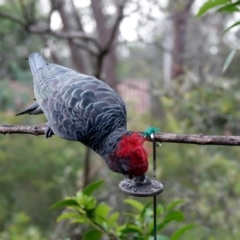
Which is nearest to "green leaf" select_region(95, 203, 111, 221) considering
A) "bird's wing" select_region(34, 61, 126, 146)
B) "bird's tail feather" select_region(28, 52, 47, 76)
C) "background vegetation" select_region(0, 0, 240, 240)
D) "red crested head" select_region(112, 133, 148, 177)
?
"red crested head" select_region(112, 133, 148, 177)

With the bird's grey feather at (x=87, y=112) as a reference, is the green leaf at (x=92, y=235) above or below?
below

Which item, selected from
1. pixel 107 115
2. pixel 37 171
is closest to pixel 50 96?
pixel 107 115

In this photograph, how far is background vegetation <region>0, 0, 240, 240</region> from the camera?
2871 millimetres

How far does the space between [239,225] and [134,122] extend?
142 cm

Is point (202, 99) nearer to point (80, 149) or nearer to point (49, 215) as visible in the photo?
point (80, 149)

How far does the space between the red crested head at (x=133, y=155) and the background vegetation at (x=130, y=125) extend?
5.35 ft

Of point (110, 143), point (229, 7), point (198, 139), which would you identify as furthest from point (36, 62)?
point (198, 139)

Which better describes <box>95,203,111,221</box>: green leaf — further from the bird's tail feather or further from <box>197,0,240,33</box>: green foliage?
the bird's tail feather

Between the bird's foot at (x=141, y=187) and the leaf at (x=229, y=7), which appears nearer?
the bird's foot at (x=141, y=187)

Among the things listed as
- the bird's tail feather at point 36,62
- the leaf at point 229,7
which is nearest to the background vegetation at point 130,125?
the bird's tail feather at point 36,62

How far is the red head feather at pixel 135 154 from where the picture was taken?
3.40 ft

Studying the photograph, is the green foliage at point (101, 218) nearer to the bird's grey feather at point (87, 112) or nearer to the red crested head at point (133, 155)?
the red crested head at point (133, 155)

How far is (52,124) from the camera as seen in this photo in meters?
1.47

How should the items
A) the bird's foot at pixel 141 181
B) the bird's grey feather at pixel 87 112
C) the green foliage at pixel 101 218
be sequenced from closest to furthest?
1. the bird's foot at pixel 141 181
2. the green foliage at pixel 101 218
3. the bird's grey feather at pixel 87 112
